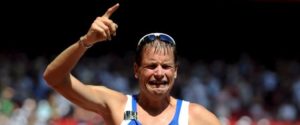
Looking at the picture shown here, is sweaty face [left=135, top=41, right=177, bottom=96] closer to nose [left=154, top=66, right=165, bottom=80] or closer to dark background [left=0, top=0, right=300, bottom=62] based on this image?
nose [left=154, top=66, right=165, bottom=80]

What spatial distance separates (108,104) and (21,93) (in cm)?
683

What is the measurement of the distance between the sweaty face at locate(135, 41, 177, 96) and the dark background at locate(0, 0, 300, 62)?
9133mm

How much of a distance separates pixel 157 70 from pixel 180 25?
1065 centimetres

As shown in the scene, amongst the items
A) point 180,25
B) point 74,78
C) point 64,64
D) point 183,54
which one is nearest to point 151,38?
point 74,78

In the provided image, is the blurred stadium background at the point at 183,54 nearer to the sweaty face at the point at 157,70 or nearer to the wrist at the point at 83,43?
the sweaty face at the point at 157,70

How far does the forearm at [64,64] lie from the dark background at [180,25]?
935cm

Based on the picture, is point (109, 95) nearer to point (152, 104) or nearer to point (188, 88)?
point (152, 104)

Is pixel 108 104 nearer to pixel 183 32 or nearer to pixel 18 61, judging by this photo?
pixel 18 61

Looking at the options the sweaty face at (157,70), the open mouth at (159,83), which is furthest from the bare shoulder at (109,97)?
the open mouth at (159,83)

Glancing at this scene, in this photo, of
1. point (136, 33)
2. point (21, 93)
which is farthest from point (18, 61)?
point (136, 33)

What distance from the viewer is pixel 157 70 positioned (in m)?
3.53

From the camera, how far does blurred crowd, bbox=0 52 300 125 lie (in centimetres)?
990

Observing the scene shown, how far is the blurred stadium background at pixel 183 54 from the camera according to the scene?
10.4 m

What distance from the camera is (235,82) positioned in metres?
11.9
